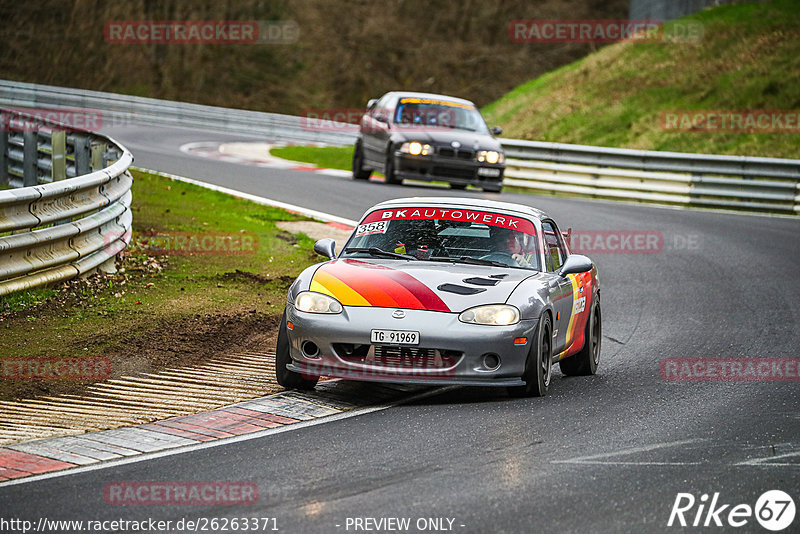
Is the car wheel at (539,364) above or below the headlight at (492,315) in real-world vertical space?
below

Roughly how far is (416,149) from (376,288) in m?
14.2

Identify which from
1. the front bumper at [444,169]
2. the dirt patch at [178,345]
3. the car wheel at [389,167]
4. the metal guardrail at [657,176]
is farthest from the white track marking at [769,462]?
the metal guardrail at [657,176]

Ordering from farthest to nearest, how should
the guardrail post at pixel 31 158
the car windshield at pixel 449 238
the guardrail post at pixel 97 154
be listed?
the guardrail post at pixel 31 158, the guardrail post at pixel 97 154, the car windshield at pixel 449 238

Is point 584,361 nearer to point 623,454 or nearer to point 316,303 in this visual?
point 316,303

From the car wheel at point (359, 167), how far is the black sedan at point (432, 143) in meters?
0.33

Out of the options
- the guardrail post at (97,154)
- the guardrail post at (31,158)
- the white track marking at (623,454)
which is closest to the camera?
the white track marking at (623,454)

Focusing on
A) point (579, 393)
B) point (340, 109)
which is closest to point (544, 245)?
point (579, 393)

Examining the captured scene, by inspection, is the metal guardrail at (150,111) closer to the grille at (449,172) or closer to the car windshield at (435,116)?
the car windshield at (435,116)

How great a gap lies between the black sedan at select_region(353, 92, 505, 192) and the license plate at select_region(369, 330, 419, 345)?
Result: 1440cm

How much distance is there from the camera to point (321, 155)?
31.9 m

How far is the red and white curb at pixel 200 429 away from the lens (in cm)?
625

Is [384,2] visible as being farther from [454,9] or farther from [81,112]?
[81,112]

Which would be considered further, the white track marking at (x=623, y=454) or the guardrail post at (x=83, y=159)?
the guardrail post at (x=83, y=159)

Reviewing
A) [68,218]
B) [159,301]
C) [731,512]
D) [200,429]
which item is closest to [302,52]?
[68,218]
